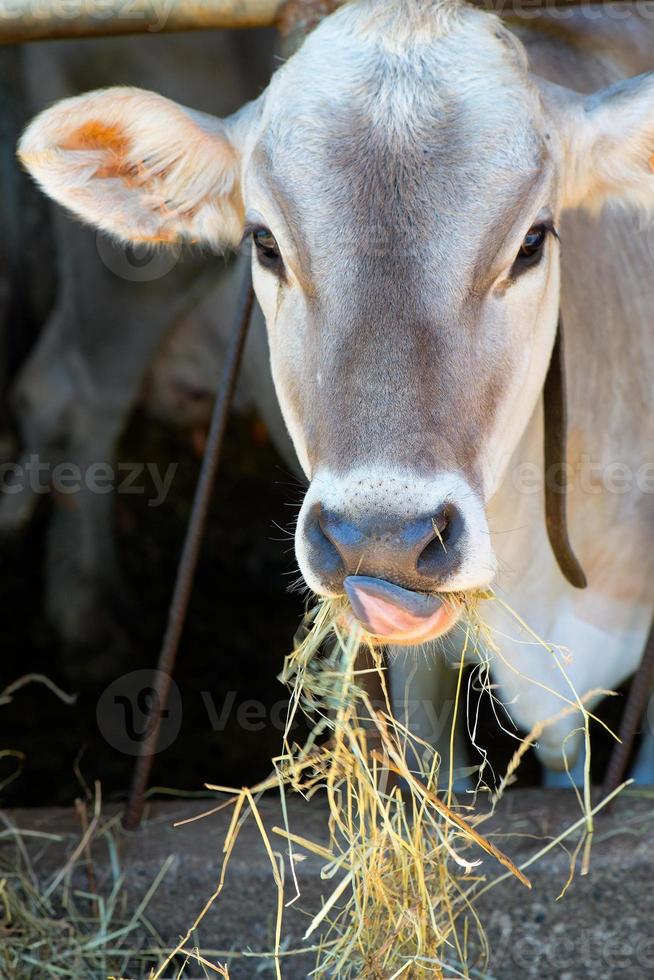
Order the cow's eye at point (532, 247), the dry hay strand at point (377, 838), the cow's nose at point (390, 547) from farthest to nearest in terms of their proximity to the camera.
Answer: the cow's eye at point (532, 247)
the dry hay strand at point (377, 838)
the cow's nose at point (390, 547)

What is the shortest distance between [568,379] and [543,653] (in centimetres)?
69

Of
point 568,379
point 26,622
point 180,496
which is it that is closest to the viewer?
point 568,379

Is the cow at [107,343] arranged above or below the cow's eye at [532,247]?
below

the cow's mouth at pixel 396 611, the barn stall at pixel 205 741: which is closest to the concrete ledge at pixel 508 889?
the barn stall at pixel 205 741

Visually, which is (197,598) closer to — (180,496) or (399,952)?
(180,496)

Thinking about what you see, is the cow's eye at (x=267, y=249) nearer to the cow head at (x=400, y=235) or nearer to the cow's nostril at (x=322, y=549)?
the cow head at (x=400, y=235)

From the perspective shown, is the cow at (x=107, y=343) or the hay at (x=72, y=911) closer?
the hay at (x=72, y=911)

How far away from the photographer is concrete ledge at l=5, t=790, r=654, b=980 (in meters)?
2.64

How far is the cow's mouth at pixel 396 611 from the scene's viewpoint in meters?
1.99

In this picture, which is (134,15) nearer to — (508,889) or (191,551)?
(191,551)

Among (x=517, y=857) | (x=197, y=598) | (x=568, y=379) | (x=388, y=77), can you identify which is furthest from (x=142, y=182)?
(x=197, y=598)

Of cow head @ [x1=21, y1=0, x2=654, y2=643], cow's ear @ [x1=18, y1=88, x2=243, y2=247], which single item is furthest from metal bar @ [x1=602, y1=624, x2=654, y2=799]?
cow's ear @ [x1=18, y1=88, x2=243, y2=247]

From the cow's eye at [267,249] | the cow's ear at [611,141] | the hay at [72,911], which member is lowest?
the hay at [72,911]

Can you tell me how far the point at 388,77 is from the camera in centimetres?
235
